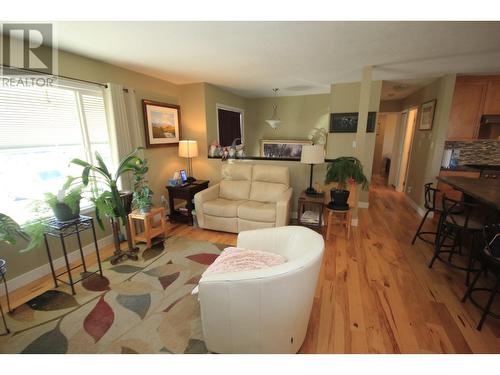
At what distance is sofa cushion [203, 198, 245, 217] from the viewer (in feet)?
10.1

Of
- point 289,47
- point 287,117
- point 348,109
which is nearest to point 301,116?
point 287,117

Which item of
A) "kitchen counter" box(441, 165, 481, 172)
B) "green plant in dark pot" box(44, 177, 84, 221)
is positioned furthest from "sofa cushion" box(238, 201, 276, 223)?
"kitchen counter" box(441, 165, 481, 172)

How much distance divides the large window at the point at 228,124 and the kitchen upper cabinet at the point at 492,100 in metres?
4.41

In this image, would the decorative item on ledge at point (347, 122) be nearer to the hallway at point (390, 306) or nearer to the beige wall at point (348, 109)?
the beige wall at point (348, 109)

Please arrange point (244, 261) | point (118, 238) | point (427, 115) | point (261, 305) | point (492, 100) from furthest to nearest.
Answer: point (427, 115) < point (492, 100) < point (118, 238) < point (244, 261) < point (261, 305)

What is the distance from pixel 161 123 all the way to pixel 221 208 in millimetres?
1885

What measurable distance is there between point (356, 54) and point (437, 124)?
7.40 feet

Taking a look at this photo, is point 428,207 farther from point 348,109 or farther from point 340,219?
point 348,109

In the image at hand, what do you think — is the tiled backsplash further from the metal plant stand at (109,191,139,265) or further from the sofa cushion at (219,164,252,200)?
the metal plant stand at (109,191,139,265)

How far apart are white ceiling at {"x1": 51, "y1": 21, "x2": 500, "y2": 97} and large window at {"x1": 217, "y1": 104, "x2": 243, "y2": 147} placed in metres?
1.51

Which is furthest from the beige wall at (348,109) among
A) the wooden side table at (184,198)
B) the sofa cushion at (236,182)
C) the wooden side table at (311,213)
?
the wooden side table at (184,198)

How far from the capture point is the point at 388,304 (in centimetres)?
187
